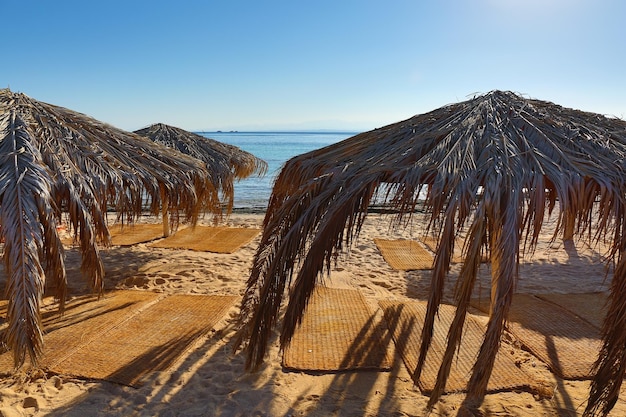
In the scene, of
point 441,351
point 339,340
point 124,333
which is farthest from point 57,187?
point 441,351

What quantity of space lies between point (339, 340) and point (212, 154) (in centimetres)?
541

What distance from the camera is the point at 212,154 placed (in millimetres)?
7965

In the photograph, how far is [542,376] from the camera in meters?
3.02

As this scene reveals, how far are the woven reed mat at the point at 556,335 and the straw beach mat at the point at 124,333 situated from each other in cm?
277

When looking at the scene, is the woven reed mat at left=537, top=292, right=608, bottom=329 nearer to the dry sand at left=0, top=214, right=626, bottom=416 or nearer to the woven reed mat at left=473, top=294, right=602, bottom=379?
the woven reed mat at left=473, top=294, right=602, bottom=379

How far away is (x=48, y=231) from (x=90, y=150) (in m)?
1.55

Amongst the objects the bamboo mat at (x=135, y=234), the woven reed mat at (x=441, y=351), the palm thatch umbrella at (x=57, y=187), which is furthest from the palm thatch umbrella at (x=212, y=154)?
the woven reed mat at (x=441, y=351)

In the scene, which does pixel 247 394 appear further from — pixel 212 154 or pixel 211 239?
pixel 212 154

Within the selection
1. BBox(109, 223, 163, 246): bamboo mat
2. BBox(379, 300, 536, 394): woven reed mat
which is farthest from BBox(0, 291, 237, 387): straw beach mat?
BBox(109, 223, 163, 246): bamboo mat

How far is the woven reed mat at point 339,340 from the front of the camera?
3137 mm

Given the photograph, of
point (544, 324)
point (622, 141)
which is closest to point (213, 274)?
point (544, 324)

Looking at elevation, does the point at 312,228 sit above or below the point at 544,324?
above

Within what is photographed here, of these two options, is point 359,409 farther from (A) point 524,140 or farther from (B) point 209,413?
(A) point 524,140

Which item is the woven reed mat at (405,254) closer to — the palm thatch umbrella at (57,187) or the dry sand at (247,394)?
the dry sand at (247,394)
